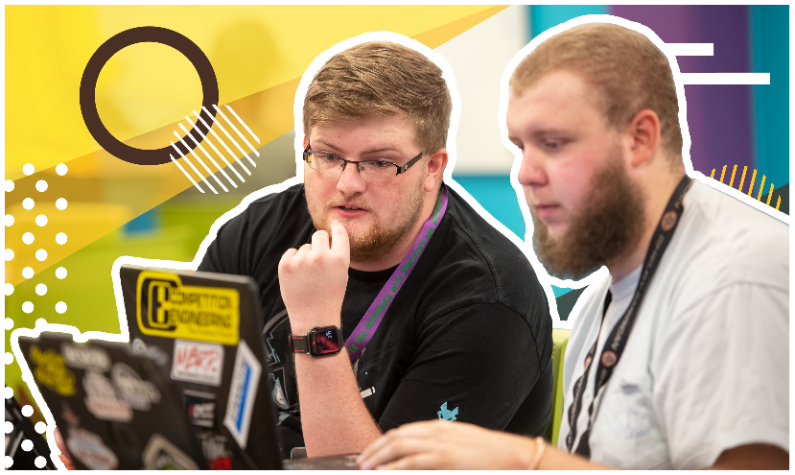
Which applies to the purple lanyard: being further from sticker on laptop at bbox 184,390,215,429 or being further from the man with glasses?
sticker on laptop at bbox 184,390,215,429

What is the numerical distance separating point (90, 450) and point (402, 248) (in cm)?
90

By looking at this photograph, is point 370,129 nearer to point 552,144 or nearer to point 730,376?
point 552,144

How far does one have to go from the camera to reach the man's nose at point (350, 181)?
5.53 ft

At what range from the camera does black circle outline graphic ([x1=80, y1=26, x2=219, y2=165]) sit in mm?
2053

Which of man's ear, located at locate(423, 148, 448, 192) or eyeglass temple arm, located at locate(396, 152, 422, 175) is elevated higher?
eyeglass temple arm, located at locate(396, 152, 422, 175)

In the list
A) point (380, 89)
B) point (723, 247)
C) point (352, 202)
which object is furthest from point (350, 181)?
point (723, 247)

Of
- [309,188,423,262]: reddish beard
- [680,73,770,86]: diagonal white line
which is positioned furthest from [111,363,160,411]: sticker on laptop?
[680,73,770,86]: diagonal white line

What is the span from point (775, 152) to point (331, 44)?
126cm

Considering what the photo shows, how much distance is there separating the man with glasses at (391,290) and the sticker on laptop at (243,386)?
0.45 meters

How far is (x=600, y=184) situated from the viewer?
1.29 metres

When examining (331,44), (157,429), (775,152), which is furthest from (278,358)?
(775,152)

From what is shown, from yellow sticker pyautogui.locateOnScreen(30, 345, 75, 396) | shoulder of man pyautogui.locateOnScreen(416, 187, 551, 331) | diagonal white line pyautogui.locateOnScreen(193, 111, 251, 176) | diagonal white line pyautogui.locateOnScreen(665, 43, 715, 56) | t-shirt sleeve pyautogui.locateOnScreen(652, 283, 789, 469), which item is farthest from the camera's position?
diagonal white line pyautogui.locateOnScreen(193, 111, 251, 176)

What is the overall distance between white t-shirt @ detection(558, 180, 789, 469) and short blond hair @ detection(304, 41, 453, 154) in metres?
0.73

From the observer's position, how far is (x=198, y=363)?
1.08 m
